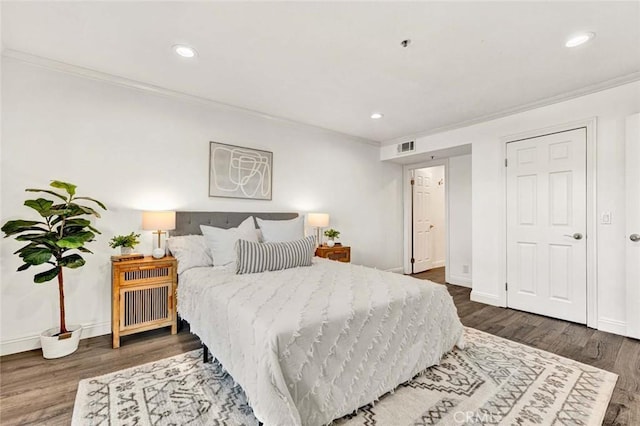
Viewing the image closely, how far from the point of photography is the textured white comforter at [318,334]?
4.57ft

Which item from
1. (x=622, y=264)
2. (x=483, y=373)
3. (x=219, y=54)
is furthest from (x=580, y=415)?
(x=219, y=54)

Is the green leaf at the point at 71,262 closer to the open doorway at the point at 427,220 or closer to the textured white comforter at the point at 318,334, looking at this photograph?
the textured white comforter at the point at 318,334

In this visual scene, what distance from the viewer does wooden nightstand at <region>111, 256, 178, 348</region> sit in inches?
98.7

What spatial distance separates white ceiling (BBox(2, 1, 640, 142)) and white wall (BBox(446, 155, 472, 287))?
5.19ft

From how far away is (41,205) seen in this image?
217cm

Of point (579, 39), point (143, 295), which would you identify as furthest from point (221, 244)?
point (579, 39)

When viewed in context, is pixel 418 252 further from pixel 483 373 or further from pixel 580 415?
pixel 580 415

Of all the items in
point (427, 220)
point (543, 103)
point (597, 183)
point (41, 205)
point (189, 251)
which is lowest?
point (189, 251)

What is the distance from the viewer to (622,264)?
110 inches

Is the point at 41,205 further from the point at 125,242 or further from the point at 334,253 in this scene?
the point at 334,253

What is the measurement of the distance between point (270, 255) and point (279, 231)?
Result: 0.59m

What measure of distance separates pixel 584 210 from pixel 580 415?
2.27 metres

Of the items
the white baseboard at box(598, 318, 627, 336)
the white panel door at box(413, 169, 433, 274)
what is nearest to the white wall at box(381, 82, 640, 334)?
the white baseboard at box(598, 318, 627, 336)

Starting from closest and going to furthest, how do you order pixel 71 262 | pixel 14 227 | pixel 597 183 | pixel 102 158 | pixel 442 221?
pixel 14 227
pixel 71 262
pixel 102 158
pixel 597 183
pixel 442 221
